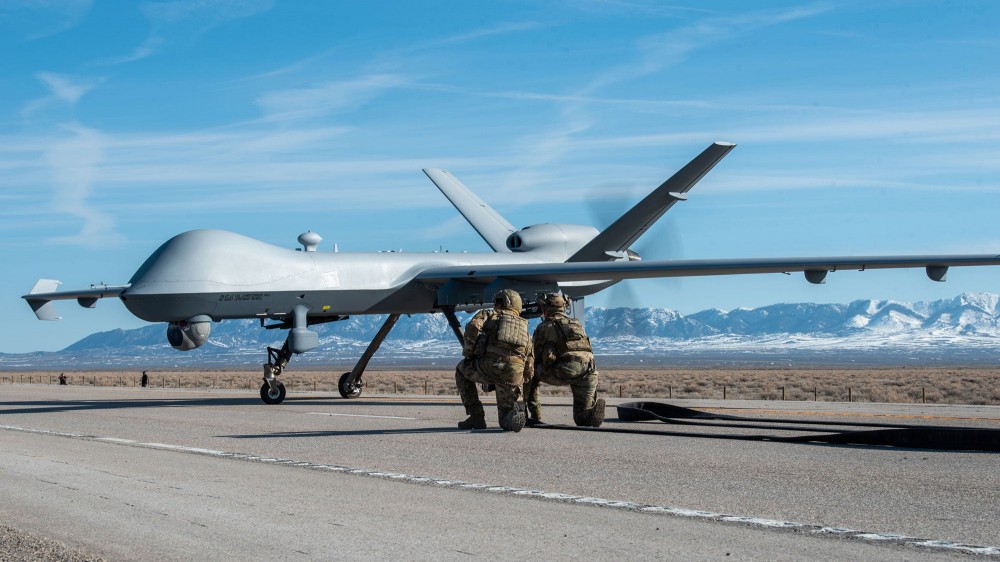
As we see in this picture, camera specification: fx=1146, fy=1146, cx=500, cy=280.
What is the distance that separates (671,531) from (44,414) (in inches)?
728

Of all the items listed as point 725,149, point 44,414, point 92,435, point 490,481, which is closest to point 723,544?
point 490,481

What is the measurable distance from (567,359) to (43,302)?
61.5 ft

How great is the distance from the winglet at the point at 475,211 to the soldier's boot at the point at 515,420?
17729 mm

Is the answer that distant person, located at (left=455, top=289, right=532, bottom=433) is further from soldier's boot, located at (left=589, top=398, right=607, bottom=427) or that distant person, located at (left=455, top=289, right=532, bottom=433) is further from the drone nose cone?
the drone nose cone

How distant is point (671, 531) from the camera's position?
768 centimetres

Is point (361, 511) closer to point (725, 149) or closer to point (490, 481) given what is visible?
point (490, 481)

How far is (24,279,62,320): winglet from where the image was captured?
2925 centimetres

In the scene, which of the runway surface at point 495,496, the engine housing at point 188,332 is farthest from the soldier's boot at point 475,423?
the engine housing at point 188,332

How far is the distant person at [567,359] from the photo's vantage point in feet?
51.1

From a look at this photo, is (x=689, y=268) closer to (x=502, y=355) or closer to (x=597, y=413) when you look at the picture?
(x=597, y=413)

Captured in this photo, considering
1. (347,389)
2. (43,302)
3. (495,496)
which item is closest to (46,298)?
(43,302)

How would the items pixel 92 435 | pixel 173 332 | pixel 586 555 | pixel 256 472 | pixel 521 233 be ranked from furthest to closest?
pixel 521 233, pixel 173 332, pixel 92 435, pixel 256 472, pixel 586 555

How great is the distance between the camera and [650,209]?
29172 mm

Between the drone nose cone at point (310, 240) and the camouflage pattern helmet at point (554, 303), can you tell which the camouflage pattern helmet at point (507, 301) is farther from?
the drone nose cone at point (310, 240)
